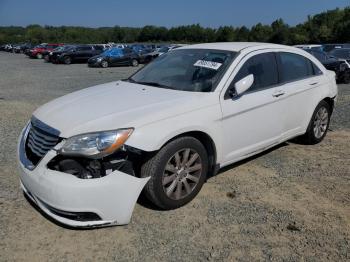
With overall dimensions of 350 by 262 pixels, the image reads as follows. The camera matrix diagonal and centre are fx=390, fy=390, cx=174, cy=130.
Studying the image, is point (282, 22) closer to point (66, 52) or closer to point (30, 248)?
point (66, 52)

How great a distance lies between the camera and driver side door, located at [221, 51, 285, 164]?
4.13 meters

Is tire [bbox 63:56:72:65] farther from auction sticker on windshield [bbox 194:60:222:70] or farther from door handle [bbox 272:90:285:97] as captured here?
door handle [bbox 272:90:285:97]

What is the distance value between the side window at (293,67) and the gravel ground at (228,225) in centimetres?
116

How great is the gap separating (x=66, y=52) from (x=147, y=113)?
29627 millimetres

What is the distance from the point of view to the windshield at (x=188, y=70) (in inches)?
166

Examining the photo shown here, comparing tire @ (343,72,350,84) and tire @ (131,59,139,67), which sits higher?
tire @ (343,72,350,84)

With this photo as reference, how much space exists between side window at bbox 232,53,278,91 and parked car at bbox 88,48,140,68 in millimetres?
22939

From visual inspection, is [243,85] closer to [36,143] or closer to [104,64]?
[36,143]

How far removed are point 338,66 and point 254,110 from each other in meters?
11.4

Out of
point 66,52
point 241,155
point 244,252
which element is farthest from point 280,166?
point 66,52

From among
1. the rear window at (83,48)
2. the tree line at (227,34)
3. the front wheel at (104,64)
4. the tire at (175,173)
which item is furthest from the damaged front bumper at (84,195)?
the tree line at (227,34)

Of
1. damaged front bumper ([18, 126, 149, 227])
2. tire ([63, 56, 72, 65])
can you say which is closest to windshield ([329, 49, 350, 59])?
damaged front bumper ([18, 126, 149, 227])

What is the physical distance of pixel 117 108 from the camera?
12.1ft

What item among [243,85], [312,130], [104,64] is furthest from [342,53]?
[104,64]
